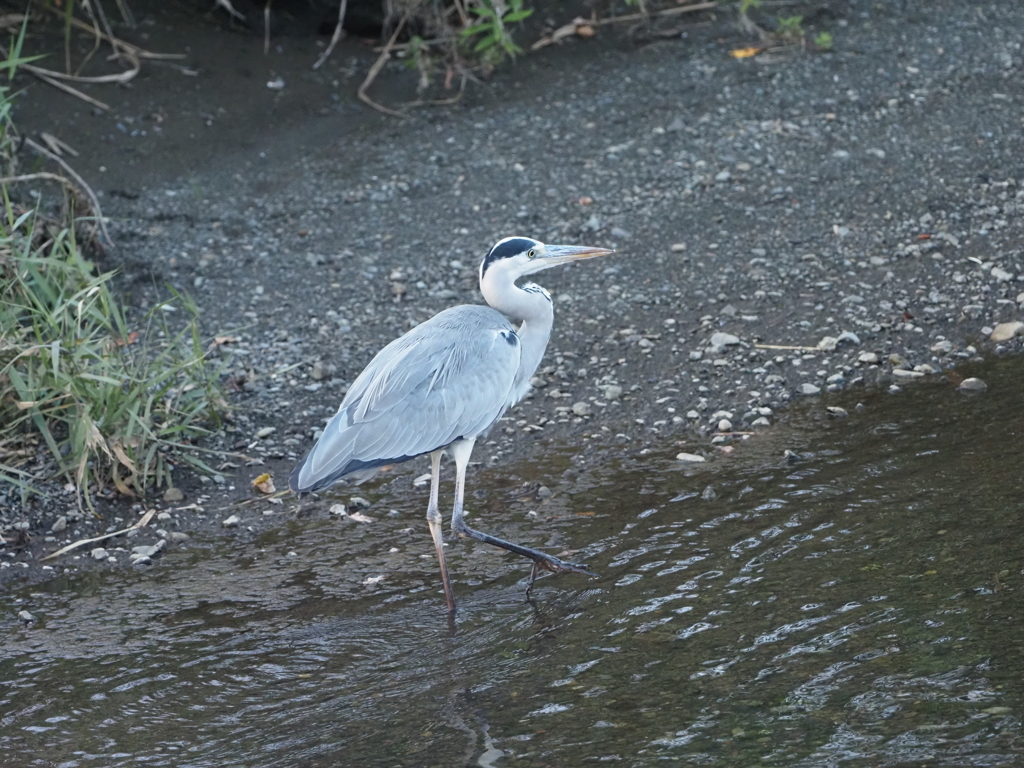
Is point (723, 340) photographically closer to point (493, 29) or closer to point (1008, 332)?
point (1008, 332)

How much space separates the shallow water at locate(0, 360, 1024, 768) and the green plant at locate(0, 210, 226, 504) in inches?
27.4

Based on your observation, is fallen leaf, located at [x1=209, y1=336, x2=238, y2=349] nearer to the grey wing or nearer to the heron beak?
the grey wing

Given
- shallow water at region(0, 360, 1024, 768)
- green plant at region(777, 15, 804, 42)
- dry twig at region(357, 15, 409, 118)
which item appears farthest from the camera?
green plant at region(777, 15, 804, 42)

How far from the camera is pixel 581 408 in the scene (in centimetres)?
622

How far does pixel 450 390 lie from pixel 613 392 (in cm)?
163

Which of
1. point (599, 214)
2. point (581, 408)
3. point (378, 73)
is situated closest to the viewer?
point (581, 408)

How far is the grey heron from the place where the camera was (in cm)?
470

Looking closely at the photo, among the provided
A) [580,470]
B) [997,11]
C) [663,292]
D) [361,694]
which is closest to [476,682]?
[361,694]

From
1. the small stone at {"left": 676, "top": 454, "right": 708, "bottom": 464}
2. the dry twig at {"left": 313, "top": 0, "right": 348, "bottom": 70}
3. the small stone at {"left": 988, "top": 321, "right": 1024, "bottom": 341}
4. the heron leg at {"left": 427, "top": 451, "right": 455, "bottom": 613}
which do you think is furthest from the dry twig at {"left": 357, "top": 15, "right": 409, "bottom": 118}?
the heron leg at {"left": 427, "top": 451, "right": 455, "bottom": 613}

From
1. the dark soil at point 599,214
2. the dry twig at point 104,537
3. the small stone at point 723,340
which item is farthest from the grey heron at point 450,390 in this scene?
the small stone at point 723,340

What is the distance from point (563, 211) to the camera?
26.5ft

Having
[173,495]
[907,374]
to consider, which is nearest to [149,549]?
[173,495]

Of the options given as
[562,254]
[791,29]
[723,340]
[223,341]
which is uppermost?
[791,29]

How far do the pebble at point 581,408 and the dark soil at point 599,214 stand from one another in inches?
0.9
